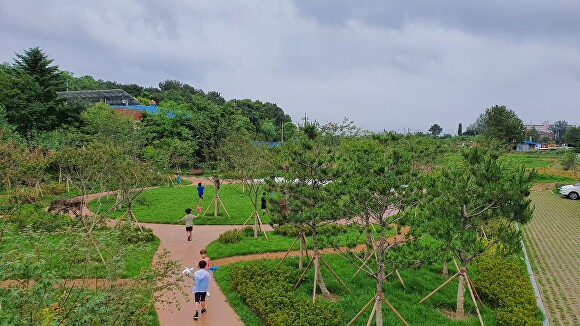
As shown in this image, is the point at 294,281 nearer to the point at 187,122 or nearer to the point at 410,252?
the point at 410,252

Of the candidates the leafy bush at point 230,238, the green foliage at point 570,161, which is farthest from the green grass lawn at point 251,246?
the green foliage at point 570,161

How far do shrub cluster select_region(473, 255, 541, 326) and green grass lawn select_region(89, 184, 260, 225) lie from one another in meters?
10.1

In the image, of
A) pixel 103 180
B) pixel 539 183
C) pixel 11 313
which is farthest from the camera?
pixel 539 183

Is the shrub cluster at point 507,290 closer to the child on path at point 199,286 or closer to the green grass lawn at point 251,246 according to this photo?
the green grass lawn at point 251,246

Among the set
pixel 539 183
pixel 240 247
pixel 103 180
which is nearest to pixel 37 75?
pixel 103 180

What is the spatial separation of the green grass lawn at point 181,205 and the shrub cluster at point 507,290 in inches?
397

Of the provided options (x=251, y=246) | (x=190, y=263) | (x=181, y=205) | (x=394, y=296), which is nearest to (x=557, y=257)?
(x=394, y=296)

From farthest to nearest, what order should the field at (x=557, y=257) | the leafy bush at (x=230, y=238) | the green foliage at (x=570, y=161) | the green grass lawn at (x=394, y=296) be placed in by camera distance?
A: the green foliage at (x=570, y=161) → the leafy bush at (x=230, y=238) → the field at (x=557, y=257) → the green grass lawn at (x=394, y=296)

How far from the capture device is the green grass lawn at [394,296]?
8.44 m

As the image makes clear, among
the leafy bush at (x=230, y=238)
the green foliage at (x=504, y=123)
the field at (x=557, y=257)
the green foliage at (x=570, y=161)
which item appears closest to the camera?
the field at (x=557, y=257)

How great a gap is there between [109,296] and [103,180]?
9.72m

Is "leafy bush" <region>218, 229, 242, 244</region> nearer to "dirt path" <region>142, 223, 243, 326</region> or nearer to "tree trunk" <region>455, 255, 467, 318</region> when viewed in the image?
"dirt path" <region>142, 223, 243, 326</region>

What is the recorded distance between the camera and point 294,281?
33.5ft

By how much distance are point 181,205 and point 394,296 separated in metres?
14.7
